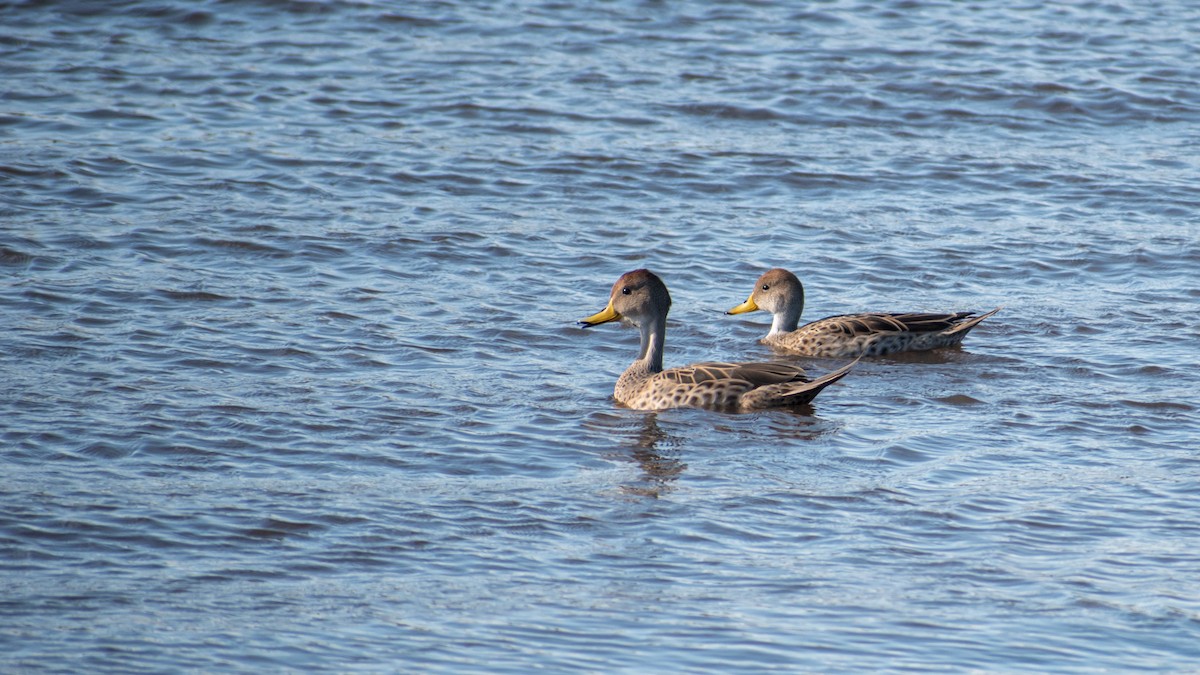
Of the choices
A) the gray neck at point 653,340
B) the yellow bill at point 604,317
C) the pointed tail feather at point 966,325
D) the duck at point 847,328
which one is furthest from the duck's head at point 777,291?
the yellow bill at point 604,317

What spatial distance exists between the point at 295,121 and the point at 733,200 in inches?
169

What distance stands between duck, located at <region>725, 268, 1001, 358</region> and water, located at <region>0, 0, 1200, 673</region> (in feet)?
0.50

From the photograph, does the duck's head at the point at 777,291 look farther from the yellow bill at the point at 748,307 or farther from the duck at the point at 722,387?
the duck at the point at 722,387

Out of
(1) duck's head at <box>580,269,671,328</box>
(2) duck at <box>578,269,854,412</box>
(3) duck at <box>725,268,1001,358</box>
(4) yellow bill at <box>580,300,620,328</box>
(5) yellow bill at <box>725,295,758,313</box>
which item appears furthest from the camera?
(5) yellow bill at <box>725,295,758,313</box>

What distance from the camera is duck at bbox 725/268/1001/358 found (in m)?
10.5

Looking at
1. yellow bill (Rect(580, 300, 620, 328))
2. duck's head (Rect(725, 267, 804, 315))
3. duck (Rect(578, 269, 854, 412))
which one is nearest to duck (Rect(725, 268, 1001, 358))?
duck's head (Rect(725, 267, 804, 315))

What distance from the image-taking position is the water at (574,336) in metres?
6.31

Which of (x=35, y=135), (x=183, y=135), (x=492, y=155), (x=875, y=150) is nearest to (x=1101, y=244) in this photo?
(x=875, y=150)

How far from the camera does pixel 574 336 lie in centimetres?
1061

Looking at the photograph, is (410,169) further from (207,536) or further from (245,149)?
(207,536)

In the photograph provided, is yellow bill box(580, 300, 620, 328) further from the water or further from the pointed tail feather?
the pointed tail feather

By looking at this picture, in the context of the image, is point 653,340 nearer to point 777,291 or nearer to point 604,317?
A: point 604,317

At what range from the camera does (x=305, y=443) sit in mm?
8148

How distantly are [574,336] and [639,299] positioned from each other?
983mm
